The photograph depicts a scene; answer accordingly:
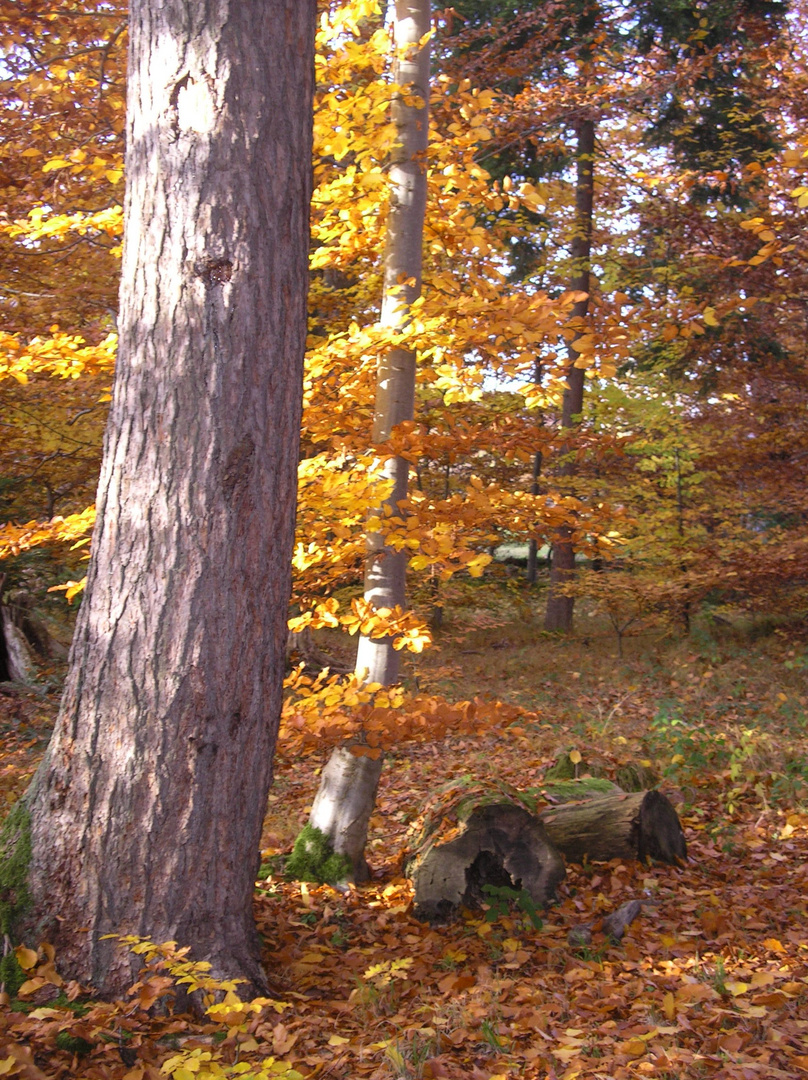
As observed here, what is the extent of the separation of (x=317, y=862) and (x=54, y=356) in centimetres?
313

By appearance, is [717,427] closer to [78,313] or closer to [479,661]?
[479,661]

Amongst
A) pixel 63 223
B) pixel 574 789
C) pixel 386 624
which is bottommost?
pixel 574 789

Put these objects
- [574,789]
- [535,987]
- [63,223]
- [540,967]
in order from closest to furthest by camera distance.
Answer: [535,987] → [540,967] → [63,223] → [574,789]

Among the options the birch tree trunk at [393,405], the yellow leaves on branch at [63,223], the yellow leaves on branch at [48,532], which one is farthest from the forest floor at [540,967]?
the yellow leaves on branch at [63,223]

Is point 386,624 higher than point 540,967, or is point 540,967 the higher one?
point 386,624

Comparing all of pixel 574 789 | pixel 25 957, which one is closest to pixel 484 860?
pixel 574 789

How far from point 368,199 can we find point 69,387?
4.22 meters

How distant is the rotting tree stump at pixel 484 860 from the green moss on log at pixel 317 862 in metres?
0.48

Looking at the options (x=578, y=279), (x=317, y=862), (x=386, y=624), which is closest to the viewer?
(x=386, y=624)

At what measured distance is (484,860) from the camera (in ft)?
14.4

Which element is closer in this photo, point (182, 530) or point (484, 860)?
point (182, 530)

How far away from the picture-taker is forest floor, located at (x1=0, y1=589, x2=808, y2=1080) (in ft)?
9.00

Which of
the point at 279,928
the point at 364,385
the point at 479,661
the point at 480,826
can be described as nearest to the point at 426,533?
the point at 364,385

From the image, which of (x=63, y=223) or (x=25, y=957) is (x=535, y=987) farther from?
(x=63, y=223)
